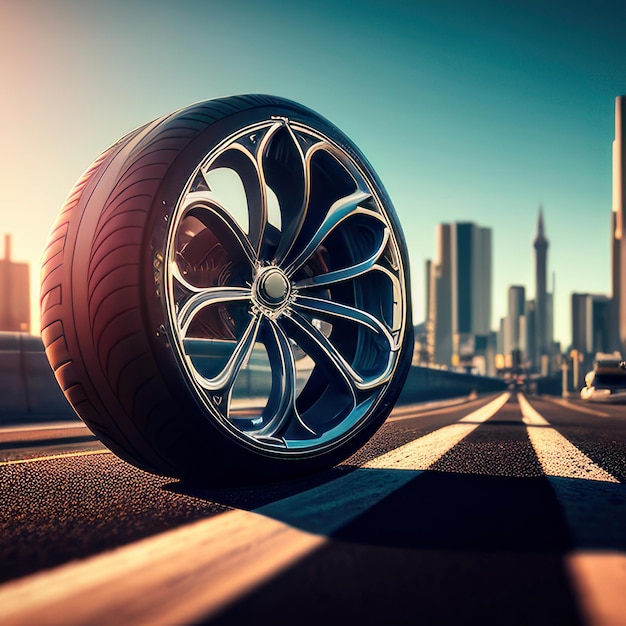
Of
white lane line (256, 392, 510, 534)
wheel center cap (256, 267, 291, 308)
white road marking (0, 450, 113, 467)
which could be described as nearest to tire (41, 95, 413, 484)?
wheel center cap (256, 267, 291, 308)

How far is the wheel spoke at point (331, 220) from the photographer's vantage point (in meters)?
3.60

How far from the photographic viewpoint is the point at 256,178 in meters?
3.34

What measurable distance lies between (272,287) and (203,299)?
512mm

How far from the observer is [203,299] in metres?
2.95

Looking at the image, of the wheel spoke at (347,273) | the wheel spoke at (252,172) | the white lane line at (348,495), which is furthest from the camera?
the wheel spoke at (347,273)

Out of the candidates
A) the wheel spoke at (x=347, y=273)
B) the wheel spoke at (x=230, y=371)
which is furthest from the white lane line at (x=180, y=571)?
the wheel spoke at (x=347, y=273)

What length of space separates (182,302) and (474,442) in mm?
3223

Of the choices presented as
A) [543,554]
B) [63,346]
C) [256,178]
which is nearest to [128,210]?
[63,346]

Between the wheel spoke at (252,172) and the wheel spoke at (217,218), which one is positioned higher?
the wheel spoke at (252,172)

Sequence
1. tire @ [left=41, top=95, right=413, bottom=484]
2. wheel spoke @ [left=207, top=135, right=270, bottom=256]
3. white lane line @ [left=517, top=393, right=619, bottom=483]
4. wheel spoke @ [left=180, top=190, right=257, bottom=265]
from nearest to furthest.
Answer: tire @ [left=41, top=95, right=413, bottom=484], wheel spoke @ [left=180, top=190, right=257, bottom=265], wheel spoke @ [left=207, top=135, right=270, bottom=256], white lane line @ [left=517, top=393, right=619, bottom=483]

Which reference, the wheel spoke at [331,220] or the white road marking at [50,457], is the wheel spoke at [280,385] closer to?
the wheel spoke at [331,220]

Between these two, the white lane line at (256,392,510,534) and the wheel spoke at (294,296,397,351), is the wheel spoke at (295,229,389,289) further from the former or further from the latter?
the white lane line at (256,392,510,534)

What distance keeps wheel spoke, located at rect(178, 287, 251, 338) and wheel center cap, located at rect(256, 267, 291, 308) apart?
0.08m

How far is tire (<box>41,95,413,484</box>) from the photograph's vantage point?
256 centimetres
